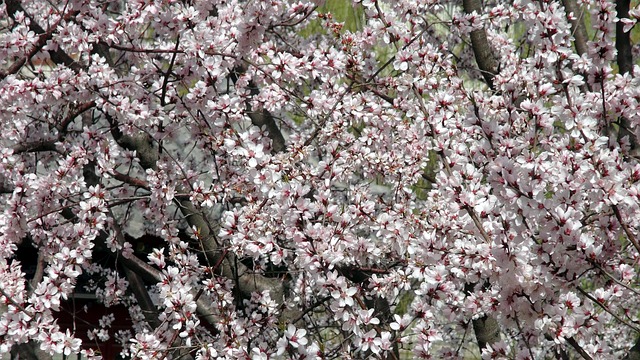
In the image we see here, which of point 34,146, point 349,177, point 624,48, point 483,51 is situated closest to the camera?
point 624,48

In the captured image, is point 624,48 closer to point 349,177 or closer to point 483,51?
point 349,177

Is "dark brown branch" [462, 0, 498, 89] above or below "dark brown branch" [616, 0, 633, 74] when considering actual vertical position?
above

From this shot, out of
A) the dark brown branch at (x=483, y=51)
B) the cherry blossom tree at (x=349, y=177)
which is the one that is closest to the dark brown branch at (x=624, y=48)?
the cherry blossom tree at (x=349, y=177)

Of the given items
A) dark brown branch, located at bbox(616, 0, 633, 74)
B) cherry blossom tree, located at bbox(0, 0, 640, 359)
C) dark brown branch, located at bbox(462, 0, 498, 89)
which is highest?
dark brown branch, located at bbox(462, 0, 498, 89)

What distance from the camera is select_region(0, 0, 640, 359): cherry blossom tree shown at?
279 cm

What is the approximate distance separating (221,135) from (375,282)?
1.26 meters

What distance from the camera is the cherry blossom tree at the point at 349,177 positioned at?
2.79 m

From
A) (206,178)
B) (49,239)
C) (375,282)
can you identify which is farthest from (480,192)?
(206,178)

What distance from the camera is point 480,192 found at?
9.66ft

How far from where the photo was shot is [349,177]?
4281 millimetres

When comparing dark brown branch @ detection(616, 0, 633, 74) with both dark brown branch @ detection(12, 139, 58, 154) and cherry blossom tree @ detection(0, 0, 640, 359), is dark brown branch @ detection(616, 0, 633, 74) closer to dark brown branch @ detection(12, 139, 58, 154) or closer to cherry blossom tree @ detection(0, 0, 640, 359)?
cherry blossom tree @ detection(0, 0, 640, 359)

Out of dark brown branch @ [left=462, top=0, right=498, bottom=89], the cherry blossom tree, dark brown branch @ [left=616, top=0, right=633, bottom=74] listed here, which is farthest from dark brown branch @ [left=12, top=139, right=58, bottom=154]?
dark brown branch @ [left=616, top=0, right=633, bottom=74]

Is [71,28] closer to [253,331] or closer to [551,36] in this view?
[253,331]

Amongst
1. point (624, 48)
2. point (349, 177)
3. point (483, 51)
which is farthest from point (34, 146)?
point (624, 48)
